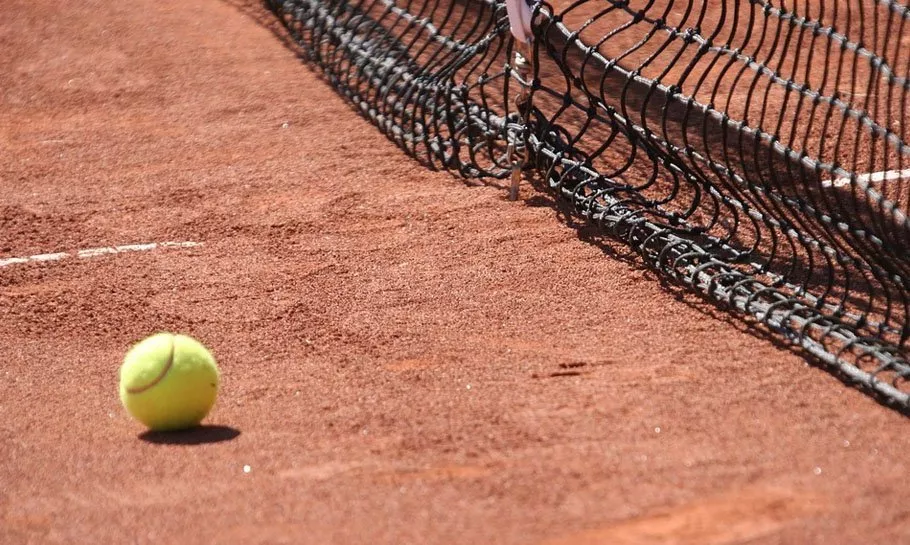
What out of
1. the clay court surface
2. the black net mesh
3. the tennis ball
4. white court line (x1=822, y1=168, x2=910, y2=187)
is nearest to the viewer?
the clay court surface

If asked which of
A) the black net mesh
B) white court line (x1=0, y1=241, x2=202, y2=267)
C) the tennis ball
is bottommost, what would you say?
white court line (x1=0, y1=241, x2=202, y2=267)

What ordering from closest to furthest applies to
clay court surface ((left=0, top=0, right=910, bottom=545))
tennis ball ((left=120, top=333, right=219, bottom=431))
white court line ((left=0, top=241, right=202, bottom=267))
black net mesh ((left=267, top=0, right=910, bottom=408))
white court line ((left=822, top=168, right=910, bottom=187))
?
clay court surface ((left=0, top=0, right=910, bottom=545)) < tennis ball ((left=120, top=333, right=219, bottom=431)) < black net mesh ((left=267, top=0, right=910, bottom=408)) < white court line ((left=0, top=241, right=202, bottom=267)) < white court line ((left=822, top=168, right=910, bottom=187))

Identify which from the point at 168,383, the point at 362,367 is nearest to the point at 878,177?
the point at 362,367

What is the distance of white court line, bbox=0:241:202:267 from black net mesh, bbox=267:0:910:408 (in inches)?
68.0

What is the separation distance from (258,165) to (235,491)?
13.4 feet

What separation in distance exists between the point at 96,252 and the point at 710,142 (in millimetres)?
3687

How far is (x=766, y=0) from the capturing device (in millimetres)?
6039

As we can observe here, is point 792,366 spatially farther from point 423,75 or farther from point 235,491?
point 423,75

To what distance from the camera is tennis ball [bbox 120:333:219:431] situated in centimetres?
449

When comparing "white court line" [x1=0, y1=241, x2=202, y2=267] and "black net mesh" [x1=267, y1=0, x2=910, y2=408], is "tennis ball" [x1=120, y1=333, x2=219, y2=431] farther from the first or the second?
"black net mesh" [x1=267, y1=0, x2=910, y2=408]

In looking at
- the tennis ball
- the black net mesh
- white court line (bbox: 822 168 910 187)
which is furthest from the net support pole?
the tennis ball

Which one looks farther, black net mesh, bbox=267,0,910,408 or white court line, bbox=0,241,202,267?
white court line, bbox=0,241,202,267

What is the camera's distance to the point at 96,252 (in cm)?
668

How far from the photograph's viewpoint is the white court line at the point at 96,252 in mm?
6629
